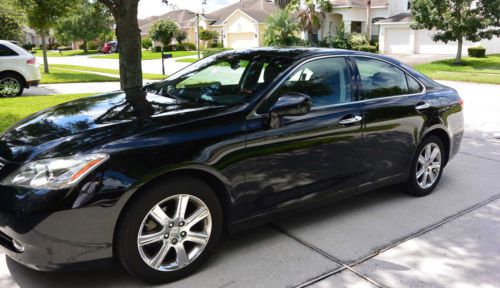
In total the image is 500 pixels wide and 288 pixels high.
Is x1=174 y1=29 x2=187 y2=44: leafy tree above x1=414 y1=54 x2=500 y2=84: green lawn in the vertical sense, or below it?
above

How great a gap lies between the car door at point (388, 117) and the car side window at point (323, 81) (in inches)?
8.3

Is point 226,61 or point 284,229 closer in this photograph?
point 284,229

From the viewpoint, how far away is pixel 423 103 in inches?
189

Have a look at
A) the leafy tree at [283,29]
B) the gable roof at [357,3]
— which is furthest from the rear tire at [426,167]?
the gable roof at [357,3]

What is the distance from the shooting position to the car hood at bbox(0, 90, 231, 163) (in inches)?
117

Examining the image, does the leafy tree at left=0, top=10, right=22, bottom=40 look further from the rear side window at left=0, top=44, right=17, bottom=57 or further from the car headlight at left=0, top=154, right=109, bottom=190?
the car headlight at left=0, top=154, right=109, bottom=190

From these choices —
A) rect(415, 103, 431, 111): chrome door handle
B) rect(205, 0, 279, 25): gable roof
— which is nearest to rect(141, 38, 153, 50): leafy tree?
rect(205, 0, 279, 25): gable roof

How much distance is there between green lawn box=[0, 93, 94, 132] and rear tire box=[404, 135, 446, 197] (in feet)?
20.6

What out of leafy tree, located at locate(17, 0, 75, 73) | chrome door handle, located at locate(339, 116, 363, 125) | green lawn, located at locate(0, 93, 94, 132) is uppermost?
leafy tree, located at locate(17, 0, 75, 73)

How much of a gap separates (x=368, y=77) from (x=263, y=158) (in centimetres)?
158

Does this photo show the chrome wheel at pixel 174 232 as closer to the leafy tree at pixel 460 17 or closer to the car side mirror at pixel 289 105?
the car side mirror at pixel 289 105

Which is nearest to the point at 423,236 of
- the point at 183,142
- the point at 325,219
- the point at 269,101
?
the point at 325,219

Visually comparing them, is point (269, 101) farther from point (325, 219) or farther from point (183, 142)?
point (325, 219)

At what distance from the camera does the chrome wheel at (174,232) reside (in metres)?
3.04
